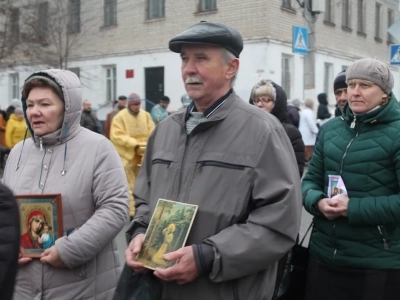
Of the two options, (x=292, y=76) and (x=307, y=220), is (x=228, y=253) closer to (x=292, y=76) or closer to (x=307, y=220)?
(x=307, y=220)

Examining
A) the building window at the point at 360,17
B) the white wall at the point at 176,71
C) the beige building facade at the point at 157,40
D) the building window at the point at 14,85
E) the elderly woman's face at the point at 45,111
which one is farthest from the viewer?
the building window at the point at 14,85

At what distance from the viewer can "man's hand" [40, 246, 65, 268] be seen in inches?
104

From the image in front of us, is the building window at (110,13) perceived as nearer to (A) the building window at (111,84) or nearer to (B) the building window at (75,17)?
(B) the building window at (75,17)

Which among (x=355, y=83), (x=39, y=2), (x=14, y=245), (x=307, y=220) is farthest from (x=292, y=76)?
(x=14, y=245)

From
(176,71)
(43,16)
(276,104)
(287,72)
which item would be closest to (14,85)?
(43,16)

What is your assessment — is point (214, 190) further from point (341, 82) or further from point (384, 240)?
point (341, 82)

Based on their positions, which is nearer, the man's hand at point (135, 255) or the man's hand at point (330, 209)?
the man's hand at point (135, 255)


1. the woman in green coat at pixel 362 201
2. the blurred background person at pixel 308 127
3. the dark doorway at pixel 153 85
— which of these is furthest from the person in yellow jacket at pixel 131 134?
the dark doorway at pixel 153 85

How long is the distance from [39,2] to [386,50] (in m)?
17.3

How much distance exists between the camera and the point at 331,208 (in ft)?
9.95

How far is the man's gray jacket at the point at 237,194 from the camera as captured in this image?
84.7 inches

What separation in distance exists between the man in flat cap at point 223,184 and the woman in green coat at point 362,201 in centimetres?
77

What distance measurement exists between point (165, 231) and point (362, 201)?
3.84 ft

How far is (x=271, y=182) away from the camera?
219 centimetres
